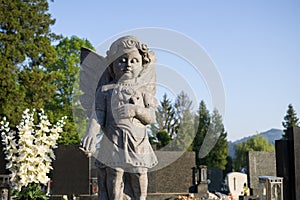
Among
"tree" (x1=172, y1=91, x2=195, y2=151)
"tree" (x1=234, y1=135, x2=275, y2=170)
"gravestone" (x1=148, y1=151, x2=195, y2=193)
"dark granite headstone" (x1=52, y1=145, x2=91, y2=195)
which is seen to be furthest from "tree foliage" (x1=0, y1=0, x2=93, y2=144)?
"tree" (x1=234, y1=135, x2=275, y2=170)

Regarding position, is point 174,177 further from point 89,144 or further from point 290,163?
point 89,144

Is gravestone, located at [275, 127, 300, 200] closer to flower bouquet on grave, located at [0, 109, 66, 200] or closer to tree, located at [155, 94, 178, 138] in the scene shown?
tree, located at [155, 94, 178, 138]

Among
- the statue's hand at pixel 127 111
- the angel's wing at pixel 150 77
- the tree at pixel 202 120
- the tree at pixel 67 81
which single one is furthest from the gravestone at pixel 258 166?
the statue's hand at pixel 127 111

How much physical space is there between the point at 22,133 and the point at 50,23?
16.9m

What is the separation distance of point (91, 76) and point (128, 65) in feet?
1.89

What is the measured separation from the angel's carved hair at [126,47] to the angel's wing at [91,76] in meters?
0.20

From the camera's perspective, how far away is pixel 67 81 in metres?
24.0

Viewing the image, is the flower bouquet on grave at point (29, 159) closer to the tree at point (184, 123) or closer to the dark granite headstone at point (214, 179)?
the tree at point (184, 123)

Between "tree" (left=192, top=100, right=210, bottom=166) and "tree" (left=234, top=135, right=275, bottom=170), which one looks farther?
"tree" (left=234, top=135, right=275, bottom=170)

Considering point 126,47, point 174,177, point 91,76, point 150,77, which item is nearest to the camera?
point 126,47

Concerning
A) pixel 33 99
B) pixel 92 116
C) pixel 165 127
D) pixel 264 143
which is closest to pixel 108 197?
pixel 92 116

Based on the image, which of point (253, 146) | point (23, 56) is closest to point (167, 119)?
point (23, 56)

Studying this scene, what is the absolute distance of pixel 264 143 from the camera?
55.6 meters

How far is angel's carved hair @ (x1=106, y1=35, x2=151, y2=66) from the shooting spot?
5270 mm
